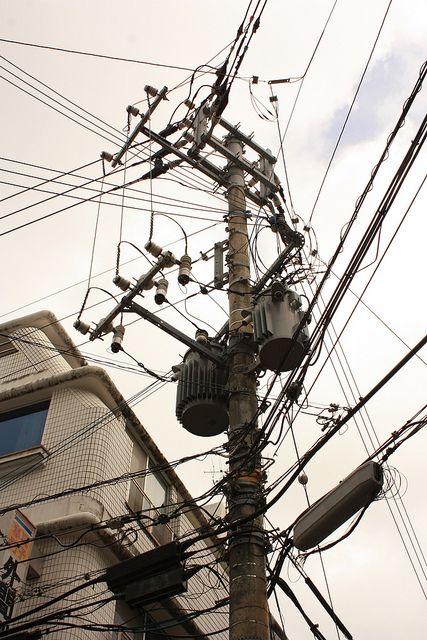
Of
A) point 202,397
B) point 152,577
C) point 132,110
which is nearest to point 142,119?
point 132,110

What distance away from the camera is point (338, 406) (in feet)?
27.4

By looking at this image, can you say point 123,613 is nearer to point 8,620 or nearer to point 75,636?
point 75,636

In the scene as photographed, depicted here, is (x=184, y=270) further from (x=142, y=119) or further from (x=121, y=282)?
(x=142, y=119)

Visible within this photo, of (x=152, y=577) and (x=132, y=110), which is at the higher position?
(x=132, y=110)

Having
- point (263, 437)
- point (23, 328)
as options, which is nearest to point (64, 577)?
point (263, 437)

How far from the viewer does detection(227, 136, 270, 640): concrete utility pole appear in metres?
5.91

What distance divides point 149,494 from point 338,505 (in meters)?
7.52

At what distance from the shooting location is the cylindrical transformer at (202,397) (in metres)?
8.23

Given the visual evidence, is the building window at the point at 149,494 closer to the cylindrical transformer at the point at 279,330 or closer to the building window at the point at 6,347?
the building window at the point at 6,347

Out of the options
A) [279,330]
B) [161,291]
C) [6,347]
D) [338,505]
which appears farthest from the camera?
[6,347]

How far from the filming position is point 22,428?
502 inches

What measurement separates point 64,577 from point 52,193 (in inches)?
219

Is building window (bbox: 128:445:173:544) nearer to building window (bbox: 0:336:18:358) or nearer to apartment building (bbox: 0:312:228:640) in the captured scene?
apartment building (bbox: 0:312:228:640)

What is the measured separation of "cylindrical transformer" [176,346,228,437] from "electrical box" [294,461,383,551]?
7.46 ft
